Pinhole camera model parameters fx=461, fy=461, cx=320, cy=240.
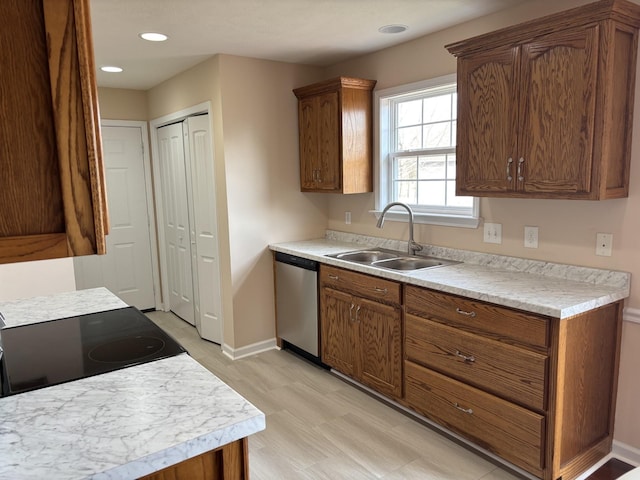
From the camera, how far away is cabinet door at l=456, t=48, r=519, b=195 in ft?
7.90

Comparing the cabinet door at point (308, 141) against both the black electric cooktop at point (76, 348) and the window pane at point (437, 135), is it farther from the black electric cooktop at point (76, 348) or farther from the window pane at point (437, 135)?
the black electric cooktop at point (76, 348)

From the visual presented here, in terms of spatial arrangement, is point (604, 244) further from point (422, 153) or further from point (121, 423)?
point (121, 423)

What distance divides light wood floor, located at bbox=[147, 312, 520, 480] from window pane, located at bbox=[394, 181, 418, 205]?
1.46 metres

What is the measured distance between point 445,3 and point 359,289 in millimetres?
1791

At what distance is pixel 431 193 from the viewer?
340 cm

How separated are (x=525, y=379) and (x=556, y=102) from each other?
133 centimetres

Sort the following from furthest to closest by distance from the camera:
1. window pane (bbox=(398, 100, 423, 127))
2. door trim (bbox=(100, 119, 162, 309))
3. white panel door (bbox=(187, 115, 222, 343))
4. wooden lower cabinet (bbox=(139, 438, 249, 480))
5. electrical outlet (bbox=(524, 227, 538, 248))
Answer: door trim (bbox=(100, 119, 162, 309)), white panel door (bbox=(187, 115, 222, 343)), window pane (bbox=(398, 100, 423, 127)), electrical outlet (bbox=(524, 227, 538, 248)), wooden lower cabinet (bbox=(139, 438, 249, 480))

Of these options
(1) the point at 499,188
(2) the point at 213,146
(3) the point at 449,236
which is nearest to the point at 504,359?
(1) the point at 499,188

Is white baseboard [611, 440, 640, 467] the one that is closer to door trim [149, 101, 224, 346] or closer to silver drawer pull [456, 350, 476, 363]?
silver drawer pull [456, 350, 476, 363]

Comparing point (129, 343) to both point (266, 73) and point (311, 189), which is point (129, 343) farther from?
point (266, 73)

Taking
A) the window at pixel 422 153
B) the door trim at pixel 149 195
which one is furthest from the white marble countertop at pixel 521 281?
the door trim at pixel 149 195

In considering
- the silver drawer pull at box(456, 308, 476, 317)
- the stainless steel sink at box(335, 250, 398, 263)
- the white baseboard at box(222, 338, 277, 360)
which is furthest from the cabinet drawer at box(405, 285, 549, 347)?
the white baseboard at box(222, 338, 277, 360)

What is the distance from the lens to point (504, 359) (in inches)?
88.0

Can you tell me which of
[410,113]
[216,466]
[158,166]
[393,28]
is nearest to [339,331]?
[410,113]
